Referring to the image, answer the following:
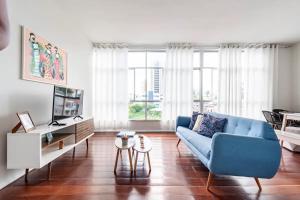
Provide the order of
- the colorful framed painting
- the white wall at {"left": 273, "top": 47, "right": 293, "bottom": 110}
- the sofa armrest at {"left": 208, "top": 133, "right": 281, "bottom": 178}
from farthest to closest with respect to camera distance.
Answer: the white wall at {"left": 273, "top": 47, "right": 293, "bottom": 110}
the colorful framed painting
the sofa armrest at {"left": 208, "top": 133, "right": 281, "bottom": 178}

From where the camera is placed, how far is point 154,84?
625cm

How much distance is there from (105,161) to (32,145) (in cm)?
134

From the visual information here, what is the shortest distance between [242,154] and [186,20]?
119 inches

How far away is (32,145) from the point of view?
2.25 metres

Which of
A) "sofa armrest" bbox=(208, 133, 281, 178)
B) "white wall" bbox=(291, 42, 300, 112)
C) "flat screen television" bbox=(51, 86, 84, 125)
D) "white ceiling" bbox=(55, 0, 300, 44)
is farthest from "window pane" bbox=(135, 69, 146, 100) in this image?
"white wall" bbox=(291, 42, 300, 112)

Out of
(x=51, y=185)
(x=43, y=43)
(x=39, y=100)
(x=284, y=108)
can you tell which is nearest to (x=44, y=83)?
(x=39, y=100)

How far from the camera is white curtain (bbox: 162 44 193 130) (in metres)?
5.97

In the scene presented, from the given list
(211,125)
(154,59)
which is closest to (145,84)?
(154,59)

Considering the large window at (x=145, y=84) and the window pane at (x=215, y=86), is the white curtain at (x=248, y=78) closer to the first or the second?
the window pane at (x=215, y=86)

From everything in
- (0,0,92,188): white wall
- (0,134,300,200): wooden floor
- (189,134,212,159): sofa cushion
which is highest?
(0,0,92,188): white wall

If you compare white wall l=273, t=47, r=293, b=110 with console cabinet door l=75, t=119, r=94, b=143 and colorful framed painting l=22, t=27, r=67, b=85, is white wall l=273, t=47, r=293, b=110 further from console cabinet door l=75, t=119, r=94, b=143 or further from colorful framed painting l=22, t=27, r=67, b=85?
colorful framed painting l=22, t=27, r=67, b=85

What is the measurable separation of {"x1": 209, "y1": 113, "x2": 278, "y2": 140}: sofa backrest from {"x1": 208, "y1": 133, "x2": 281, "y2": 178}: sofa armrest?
0.27 feet

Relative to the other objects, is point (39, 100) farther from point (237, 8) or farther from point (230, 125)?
point (237, 8)

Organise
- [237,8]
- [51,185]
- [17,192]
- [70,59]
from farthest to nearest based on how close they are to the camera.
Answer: [70,59] < [237,8] < [51,185] < [17,192]
